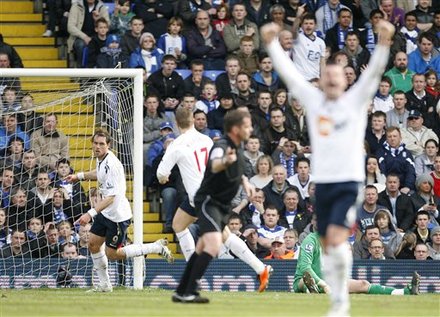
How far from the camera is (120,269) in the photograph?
66.7 feet

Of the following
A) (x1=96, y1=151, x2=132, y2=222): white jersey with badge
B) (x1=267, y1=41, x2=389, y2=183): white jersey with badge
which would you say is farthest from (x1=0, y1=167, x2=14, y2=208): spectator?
(x1=267, y1=41, x2=389, y2=183): white jersey with badge

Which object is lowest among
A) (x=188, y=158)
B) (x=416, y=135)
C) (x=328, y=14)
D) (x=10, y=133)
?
(x=188, y=158)

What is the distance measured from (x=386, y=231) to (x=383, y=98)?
11.7ft

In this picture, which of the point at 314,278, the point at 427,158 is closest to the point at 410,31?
the point at 427,158

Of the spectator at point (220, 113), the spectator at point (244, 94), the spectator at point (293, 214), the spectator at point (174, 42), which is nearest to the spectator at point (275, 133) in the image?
the spectator at point (244, 94)

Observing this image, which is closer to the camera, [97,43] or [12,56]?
[12,56]

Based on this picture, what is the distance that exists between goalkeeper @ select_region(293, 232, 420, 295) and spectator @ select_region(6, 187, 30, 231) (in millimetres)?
4832

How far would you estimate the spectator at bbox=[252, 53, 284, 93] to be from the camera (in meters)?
24.3

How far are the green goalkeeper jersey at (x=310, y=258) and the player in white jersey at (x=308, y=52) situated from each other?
7019 millimetres

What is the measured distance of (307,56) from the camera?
81.1ft

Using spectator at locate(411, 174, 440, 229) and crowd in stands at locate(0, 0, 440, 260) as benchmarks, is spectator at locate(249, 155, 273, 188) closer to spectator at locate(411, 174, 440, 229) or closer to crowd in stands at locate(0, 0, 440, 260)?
crowd in stands at locate(0, 0, 440, 260)

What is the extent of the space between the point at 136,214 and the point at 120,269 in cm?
164

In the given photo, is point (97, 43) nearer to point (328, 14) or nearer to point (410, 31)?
point (328, 14)

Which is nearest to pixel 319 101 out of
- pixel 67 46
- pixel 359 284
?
pixel 359 284
